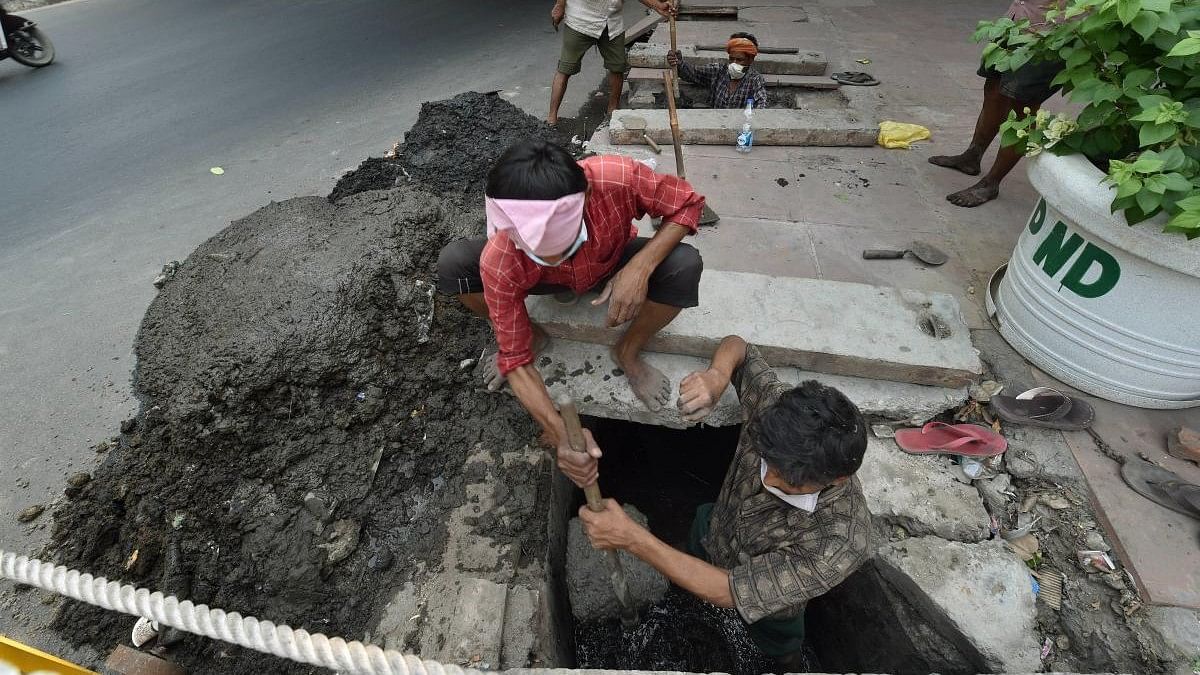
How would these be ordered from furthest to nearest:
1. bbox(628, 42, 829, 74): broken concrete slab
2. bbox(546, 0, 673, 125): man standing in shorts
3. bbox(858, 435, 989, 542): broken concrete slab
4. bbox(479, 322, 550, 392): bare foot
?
bbox(628, 42, 829, 74): broken concrete slab, bbox(546, 0, 673, 125): man standing in shorts, bbox(479, 322, 550, 392): bare foot, bbox(858, 435, 989, 542): broken concrete slab

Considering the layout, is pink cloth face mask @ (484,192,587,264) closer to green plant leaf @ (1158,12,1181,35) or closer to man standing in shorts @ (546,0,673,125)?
green plant leaf @ (1158,12,1181,35)

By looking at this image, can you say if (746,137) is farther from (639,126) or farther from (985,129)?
(985,129)

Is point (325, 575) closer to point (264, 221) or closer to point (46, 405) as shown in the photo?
point (46, 405)

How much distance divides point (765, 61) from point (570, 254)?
5538mm

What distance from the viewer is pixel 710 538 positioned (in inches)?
93.4

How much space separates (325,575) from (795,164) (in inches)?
173

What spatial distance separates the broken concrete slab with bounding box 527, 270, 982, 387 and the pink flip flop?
234 mm

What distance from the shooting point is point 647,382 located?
8.94 feet

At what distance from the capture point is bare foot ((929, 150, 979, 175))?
4406 millimetres

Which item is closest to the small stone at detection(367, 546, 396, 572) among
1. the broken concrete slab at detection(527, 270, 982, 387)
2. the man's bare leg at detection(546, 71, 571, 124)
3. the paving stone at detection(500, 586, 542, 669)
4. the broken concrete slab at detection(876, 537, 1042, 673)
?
the paving stone at detection(500, 586, 542, 669)

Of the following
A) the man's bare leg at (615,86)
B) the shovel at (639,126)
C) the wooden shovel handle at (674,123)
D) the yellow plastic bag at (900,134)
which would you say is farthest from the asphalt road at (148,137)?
the yellow plastic bag at (900,134)

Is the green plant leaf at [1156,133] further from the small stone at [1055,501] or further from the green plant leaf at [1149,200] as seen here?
the small stone at [1055,501]

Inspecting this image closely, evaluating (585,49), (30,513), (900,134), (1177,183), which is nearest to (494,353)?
(30,513)

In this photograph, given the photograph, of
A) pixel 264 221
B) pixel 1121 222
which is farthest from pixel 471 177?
pixel 1121 222
